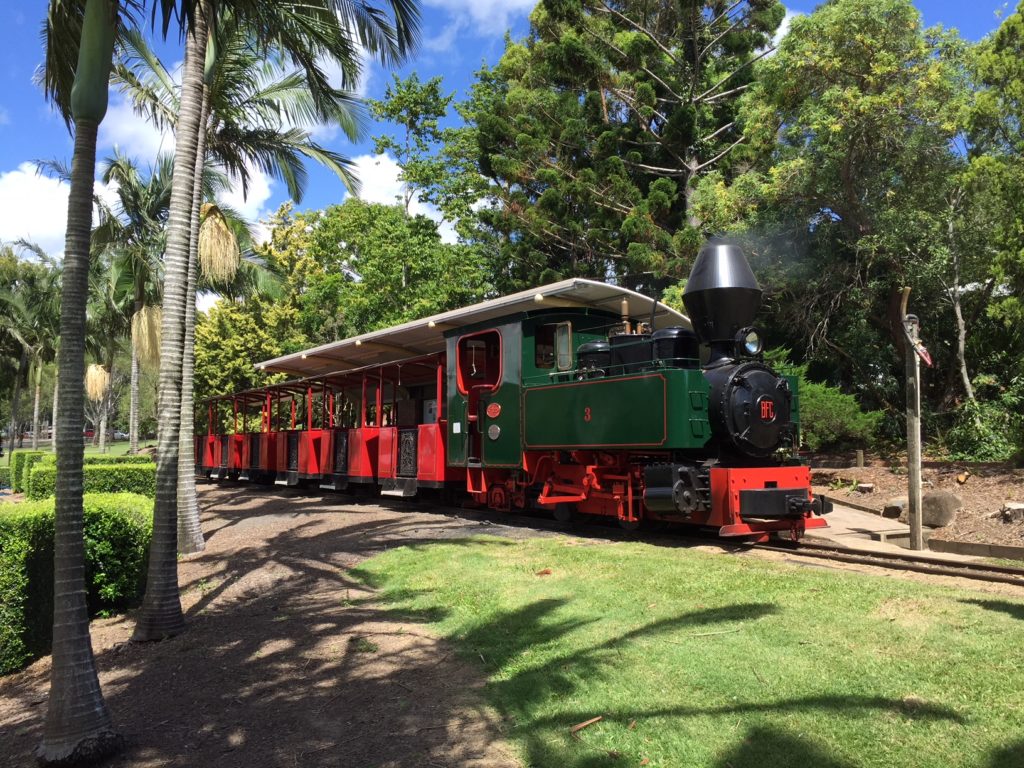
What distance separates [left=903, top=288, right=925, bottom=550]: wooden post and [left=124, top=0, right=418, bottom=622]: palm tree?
6.47 metres

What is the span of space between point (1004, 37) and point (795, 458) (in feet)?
33.8

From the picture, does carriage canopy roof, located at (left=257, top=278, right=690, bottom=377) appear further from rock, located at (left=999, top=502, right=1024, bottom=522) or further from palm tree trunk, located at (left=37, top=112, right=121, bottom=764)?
palm tree trunk, located at (left=37, top=112, right=121, bottom=764)

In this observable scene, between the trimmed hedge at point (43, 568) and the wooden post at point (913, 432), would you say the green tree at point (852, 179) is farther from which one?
the trimmed hedge at point (43, 568)

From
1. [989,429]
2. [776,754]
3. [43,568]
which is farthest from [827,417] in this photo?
[43,568]

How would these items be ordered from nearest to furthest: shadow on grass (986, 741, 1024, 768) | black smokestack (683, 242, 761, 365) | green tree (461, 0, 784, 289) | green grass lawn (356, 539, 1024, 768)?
shadow on grass (986, 741, 1024, 768) < green grass lawn (356, 539, 1024, 768) < black smokestack (683, 242, 761, 365) < green tree (461, 0, 784, 289)

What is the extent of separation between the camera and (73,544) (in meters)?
4.20

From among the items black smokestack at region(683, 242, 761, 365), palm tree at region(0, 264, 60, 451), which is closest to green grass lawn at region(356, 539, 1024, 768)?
black smokestack at region(683, 242, 761, 365)

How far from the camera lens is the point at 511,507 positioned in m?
11.8

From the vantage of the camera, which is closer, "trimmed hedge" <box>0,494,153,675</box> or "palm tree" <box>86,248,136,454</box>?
"trimmed hedge" <box>0,494,153,675</box>

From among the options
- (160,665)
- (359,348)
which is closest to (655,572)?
(160,665)

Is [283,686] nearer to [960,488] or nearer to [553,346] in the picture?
[553,346]

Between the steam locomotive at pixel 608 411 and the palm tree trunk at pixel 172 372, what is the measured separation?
182 inches

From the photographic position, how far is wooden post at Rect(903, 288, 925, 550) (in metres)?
8.66

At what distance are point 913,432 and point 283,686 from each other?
292 inches
